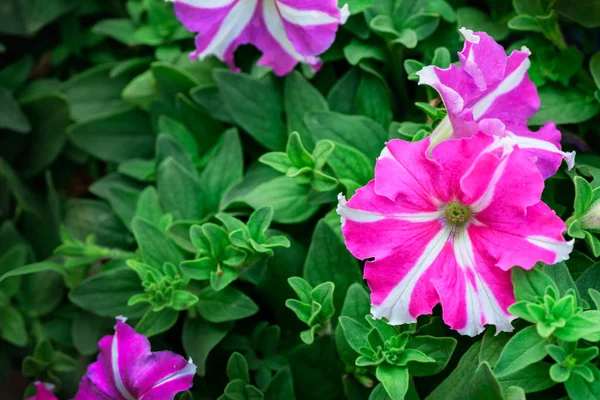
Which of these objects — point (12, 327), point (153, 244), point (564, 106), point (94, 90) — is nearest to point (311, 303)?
point (153, 244)

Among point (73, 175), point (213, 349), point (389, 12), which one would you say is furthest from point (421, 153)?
point (73, 175)

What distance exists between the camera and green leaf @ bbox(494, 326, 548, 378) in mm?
777

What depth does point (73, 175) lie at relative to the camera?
158 cm

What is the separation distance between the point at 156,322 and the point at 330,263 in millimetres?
281

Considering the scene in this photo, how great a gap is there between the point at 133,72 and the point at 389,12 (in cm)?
59

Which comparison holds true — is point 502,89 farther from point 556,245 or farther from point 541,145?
point 556,245

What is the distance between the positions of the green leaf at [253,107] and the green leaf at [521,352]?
0.56m

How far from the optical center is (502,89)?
3.05 ft

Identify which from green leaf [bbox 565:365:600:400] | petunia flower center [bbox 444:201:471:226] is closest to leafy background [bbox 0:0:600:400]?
green leaf [bbox 565:365:600:400]

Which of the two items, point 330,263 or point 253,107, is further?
point 253,107

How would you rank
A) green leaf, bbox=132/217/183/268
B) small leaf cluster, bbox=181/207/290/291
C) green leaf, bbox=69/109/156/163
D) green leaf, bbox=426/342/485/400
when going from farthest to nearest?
green leaf, bbox=69/109/156/163
green leaf, bbox=132/217/183/268
small leaf cluster, bbox=181/207/290/291
green leaf, bbox=426/342/485/400

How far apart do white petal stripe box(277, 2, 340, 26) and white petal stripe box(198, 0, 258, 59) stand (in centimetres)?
5

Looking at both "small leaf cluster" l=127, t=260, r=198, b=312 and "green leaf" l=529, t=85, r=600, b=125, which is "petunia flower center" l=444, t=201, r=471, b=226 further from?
"small leaf cluster" l=127, t=260, r=198, b=312

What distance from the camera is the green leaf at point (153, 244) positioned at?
3.59 ft
